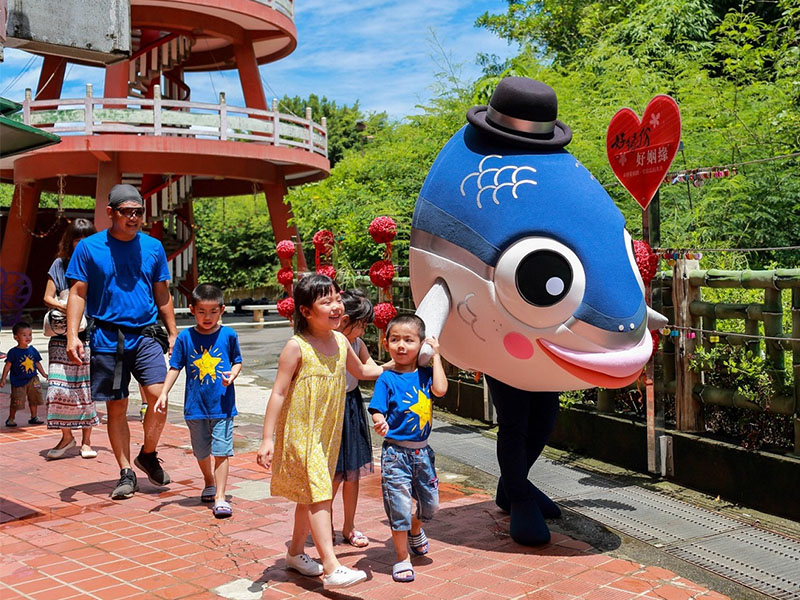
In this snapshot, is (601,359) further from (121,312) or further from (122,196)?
(122,196)

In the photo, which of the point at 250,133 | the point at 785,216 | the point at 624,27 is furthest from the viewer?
the point at 250,133

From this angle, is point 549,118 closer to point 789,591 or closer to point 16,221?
point 789,591

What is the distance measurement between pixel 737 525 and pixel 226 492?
3339mm

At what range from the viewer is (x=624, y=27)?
14.3 metres

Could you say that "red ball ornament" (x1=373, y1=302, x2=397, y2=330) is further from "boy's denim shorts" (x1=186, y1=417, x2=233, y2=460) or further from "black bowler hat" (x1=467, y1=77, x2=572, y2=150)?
"black bowler hat" (x1=467, y1=77, x2=572, y2=150)

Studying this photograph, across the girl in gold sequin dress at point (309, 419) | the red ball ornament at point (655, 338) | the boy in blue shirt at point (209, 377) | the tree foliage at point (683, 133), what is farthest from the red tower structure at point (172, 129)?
the girl in gold sequin dress at point (309, 419)

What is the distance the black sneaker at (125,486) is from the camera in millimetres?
5759

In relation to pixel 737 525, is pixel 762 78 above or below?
above

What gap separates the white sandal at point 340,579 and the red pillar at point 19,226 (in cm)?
2069

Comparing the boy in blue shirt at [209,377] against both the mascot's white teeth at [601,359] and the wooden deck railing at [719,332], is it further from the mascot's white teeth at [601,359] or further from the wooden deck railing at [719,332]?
the wooden deck railing at [719,332]

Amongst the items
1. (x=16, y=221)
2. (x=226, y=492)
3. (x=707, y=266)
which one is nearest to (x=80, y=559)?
(x=226, y=492)

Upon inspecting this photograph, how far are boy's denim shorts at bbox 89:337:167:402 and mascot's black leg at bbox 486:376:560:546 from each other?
2283mm

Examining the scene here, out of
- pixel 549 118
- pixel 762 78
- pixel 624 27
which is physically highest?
pixel 624 27

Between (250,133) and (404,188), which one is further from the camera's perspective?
(250,133)
